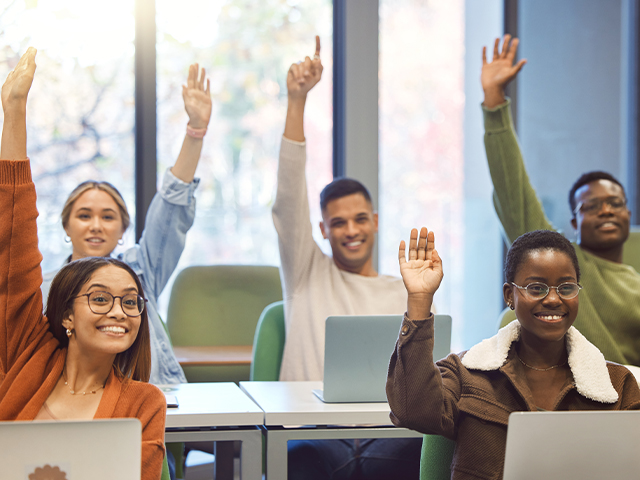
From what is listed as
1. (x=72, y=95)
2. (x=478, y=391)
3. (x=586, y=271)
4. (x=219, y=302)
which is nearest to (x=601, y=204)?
(x=586, y=271)

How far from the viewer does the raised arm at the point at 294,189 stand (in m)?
2.51

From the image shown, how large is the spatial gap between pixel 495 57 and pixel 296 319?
4.00ft

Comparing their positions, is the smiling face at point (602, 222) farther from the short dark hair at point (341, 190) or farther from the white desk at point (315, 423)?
the white desk at point (315, 423)

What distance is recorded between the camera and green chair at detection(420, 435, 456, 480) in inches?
60.5

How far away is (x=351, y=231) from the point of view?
253cm

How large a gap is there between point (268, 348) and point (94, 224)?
75cm

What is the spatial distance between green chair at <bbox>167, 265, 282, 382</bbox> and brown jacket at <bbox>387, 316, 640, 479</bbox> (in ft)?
6.10

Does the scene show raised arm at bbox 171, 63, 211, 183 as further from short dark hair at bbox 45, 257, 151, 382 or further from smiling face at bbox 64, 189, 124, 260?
short dark hair at bbox 45, 257, 151, 382

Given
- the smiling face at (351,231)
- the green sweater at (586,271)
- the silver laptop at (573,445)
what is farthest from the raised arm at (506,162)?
the silver laptop at (573,445)

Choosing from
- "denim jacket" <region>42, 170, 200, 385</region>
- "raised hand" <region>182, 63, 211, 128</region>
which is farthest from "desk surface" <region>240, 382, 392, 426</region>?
"raised hand" <region>182, 63, 211, 128</region>

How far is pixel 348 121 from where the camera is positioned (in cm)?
385

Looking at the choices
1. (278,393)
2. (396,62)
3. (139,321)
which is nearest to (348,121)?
Answer: (396,62)

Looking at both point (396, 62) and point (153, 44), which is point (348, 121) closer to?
point (396, 62)

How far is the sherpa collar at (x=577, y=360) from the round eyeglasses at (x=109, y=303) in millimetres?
746
